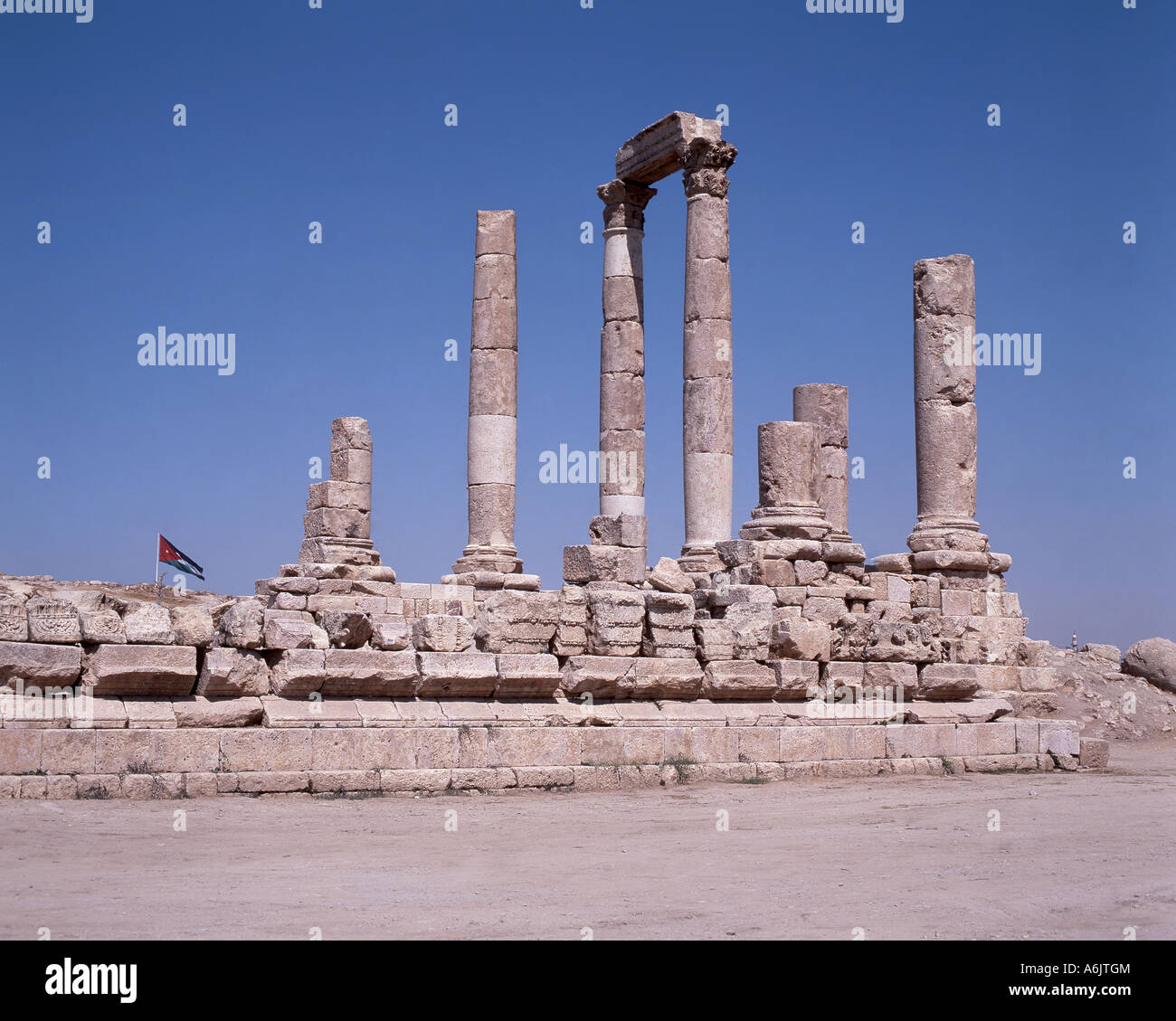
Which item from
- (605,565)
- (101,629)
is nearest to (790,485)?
(605,565)

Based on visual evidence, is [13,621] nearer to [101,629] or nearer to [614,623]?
[101,629]

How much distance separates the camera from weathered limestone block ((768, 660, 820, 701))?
1391cm

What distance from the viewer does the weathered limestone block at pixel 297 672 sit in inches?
454

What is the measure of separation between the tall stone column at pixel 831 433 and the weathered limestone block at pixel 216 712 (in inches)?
571

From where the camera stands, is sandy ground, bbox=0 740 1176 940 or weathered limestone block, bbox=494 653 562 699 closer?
sandy ground, bbox=0 740 1176 940

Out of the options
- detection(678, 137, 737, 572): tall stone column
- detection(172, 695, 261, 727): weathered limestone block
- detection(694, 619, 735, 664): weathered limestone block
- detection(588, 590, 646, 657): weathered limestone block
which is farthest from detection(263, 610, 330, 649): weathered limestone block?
detection(678, 137, 737, 572): tall stone column

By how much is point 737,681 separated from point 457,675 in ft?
9.96

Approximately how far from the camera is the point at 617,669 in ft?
42.7

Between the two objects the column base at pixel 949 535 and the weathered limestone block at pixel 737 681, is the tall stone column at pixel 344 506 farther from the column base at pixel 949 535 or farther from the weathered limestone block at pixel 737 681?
the weathered limestone block at pixel 737 681

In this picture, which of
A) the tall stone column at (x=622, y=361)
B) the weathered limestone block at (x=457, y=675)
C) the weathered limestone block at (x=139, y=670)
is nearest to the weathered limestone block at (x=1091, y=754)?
the weathered limestone block at (x=457, y=675)

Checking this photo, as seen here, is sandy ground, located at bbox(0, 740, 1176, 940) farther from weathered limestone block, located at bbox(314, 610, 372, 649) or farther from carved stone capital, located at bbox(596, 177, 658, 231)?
carved stone capital, located at bbox(596, 177, 658, 231)

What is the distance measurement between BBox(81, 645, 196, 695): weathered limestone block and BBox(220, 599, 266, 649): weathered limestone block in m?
0.43

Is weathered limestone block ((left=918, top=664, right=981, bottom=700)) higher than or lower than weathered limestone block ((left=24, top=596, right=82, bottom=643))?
lower
